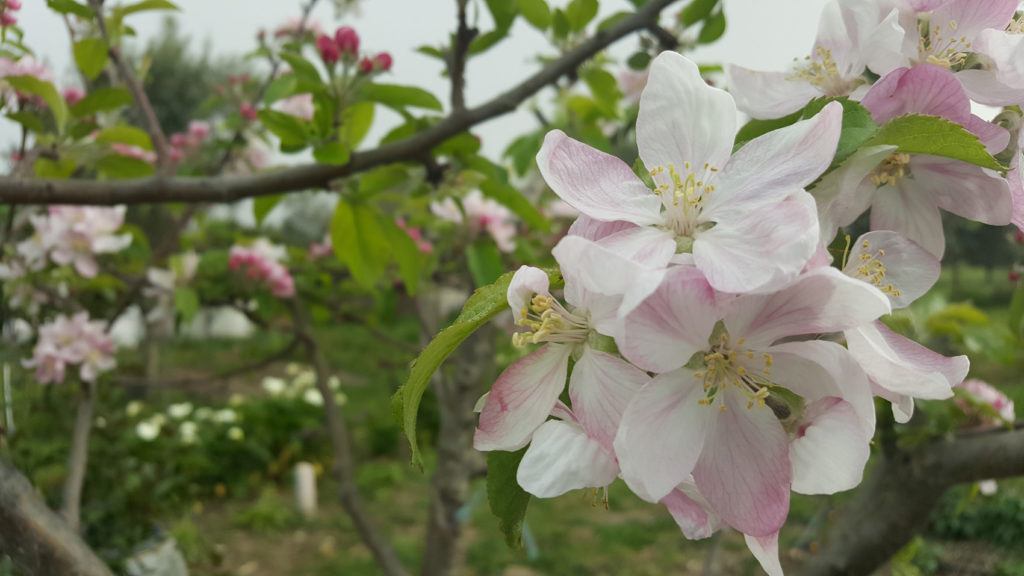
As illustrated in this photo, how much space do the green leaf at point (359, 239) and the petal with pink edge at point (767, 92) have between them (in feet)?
2.43

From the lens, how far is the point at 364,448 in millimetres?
5172

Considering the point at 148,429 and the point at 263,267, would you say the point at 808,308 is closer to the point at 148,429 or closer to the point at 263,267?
the point at 263,267

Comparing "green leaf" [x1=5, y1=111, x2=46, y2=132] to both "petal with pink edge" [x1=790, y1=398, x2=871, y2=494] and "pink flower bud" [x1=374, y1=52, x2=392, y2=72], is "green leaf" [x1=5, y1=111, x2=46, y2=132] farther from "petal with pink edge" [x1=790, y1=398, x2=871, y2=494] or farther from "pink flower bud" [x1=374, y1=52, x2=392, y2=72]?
"petal with pink edge" [x1=790, y1=398, x2=871, y2=494]

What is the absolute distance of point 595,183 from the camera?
0.37 m

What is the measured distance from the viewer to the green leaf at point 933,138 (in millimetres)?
340

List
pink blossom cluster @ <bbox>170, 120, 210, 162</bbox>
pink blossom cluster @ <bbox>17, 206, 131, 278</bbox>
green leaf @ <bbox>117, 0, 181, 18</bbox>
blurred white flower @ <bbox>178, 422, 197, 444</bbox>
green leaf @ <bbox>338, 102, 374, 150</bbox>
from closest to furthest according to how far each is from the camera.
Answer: green leaf @ <bbox>117, 0, 181, 18</bbox> → green leaf @ <bbox>338, 102, 374, 150</bbox> → pink blossom cluster @ <bbox>17, 206, 131, 278</bbox> → pink blossom cluster @ <bbox>170, 120, 210, 162</bbox> → blurred white flower @ <bbox>178, 422, 197, 444</bbox>

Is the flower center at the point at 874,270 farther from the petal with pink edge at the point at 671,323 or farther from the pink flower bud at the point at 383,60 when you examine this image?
the pink flower bud at the point at 383,60

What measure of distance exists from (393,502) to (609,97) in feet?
10.9

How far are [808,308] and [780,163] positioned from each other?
7 cm

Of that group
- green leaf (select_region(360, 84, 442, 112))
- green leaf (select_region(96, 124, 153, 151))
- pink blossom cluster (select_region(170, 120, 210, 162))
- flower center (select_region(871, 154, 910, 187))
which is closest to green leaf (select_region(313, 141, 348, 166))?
green leaf (select_region(360, 84, 442, 112))

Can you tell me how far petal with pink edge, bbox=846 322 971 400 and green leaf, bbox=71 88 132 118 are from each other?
1.12m

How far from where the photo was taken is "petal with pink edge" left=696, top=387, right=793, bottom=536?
341mm

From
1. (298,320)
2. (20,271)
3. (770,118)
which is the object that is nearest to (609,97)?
Answer: (770,118)

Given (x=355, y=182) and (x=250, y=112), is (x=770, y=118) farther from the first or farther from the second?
(x=250, y=112)
